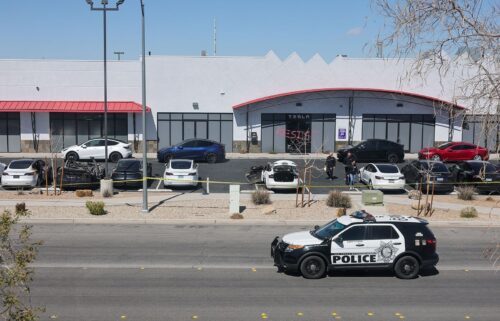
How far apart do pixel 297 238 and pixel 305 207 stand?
33.8 feet

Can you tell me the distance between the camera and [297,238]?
15.1 metres

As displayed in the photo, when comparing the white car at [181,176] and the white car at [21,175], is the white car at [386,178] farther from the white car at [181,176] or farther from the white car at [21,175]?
the white car at [21,175]

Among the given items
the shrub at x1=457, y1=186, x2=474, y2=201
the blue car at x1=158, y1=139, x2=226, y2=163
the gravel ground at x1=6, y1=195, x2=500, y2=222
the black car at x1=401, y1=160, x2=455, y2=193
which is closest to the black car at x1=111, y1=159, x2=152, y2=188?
the gravel ground at x1=6, y1=195, x2=500, y2=222

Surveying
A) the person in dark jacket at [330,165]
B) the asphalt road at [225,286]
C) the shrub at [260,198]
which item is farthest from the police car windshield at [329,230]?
the person in dark jacket at [330,165]

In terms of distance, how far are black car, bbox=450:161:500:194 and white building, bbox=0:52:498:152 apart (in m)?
14.3

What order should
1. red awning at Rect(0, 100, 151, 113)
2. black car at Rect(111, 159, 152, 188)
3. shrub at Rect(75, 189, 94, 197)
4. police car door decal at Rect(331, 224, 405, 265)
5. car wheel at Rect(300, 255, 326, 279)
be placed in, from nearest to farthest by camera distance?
car wheel at Rect(300, 255, 326, 279), police car door decal at Rect(331, 224, 405, 265), shrub at Rect(75, 189, 94, 197), black car at Rect(111, 159, 152, 188), red awning at Rect(0, 100, 151, 113)

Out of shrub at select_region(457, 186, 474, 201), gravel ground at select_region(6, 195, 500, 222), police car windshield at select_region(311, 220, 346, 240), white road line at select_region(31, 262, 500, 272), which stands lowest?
white road line at select_region(31, 262, 500, 272)

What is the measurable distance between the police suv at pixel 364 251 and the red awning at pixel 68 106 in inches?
1221

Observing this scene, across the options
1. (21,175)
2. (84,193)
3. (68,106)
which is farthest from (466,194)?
(68,106)

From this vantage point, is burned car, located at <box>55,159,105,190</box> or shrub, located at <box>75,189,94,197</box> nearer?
shrub, located at <box>75,189,94,197</box>

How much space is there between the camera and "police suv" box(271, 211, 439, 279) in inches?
573

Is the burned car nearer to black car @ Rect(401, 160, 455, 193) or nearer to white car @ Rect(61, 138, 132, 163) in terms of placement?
white car @ Rect(61, 138, 132, 163)

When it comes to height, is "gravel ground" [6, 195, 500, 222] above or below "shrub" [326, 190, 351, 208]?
below

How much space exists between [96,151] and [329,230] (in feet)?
84.2
